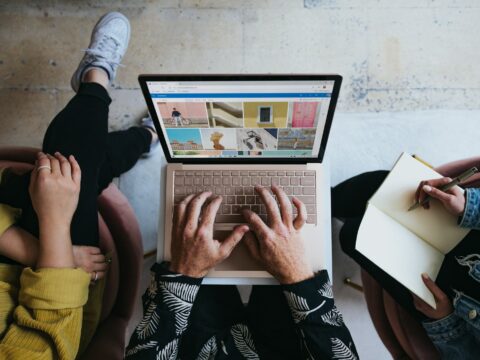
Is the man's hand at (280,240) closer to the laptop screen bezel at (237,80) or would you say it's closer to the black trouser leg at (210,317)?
the laptop screen bezel at (237,80)

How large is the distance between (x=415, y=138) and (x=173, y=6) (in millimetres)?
1273

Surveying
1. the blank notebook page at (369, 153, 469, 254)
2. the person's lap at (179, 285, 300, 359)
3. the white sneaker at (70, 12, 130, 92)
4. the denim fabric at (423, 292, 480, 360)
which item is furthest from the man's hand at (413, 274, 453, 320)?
the white sneaker at (70, 12, 130, 92)

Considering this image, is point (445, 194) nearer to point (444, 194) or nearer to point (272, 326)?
point (444, 194)

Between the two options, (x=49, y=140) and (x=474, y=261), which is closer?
(x=474, y=261)

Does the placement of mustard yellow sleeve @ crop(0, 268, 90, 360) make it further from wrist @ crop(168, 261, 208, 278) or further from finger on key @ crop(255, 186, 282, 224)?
finger on key @ crop(255, 186, 282, 224)

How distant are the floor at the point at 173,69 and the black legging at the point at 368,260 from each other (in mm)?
312

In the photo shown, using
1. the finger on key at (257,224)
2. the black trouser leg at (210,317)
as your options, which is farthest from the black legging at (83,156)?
the finger on key at (257,224)

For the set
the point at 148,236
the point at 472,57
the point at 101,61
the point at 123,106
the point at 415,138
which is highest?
the point at 472,57

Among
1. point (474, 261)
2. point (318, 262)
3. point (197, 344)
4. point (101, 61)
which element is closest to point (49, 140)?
point (101, 61)

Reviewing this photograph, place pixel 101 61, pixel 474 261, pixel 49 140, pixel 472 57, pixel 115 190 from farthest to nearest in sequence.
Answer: pixel 472 57 < pixel 101 61 < pixel 115 190 < pixel 49 140 < pixel 474 261

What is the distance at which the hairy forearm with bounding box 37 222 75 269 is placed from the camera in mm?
837

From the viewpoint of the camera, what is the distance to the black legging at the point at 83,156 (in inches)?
38.1

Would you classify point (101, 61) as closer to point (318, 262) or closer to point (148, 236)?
point (148, 236)

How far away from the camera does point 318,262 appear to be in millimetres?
907
